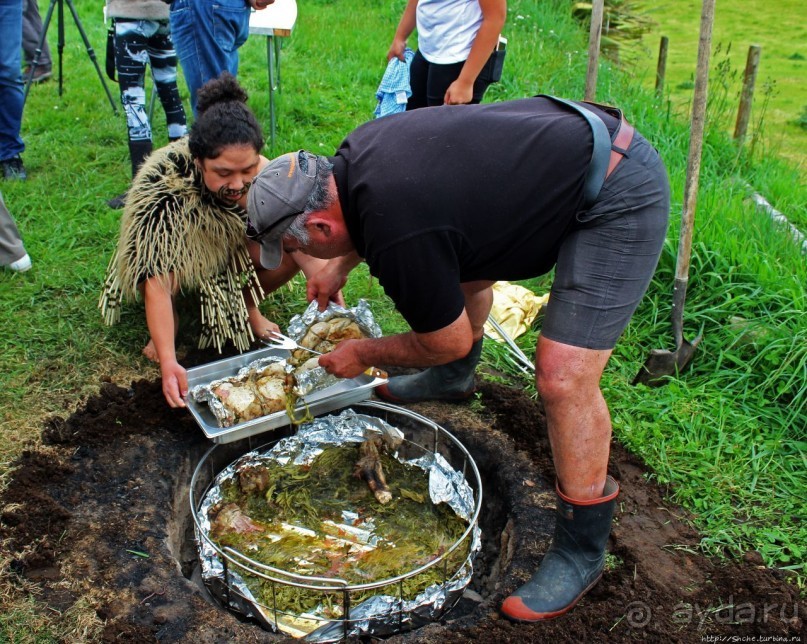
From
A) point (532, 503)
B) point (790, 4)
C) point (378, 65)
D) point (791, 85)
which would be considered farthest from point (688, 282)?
point (790, 4)

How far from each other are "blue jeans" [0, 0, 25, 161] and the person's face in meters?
2.55

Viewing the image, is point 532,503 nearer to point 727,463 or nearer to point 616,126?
point 727,463

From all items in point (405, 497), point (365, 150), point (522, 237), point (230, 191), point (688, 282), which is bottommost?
point (405, 497)

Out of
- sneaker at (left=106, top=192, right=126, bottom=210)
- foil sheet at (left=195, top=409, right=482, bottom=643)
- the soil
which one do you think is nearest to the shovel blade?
the soil

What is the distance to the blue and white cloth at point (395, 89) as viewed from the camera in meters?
4.47

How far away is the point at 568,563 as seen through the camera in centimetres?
242

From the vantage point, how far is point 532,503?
2.78 m

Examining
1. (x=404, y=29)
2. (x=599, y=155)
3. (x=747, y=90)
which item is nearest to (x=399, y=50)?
(x=404, y=29)

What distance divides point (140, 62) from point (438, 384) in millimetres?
2707

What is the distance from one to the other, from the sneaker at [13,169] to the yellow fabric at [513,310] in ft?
10.7

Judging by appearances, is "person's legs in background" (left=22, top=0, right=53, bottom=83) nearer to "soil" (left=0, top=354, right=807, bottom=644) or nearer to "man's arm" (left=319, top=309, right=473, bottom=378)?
"soil" (left=0, top=354, right=807, bottom=644)

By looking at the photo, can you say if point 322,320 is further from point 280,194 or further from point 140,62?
point 140,62

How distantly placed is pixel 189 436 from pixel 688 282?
97.5 inches

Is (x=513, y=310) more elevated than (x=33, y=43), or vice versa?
(x=33, y=43)
